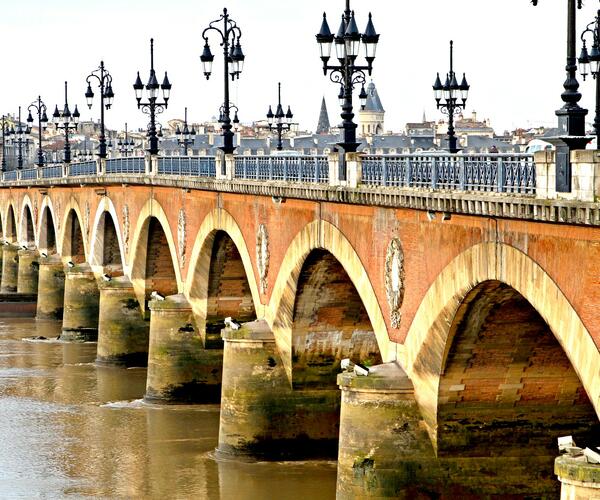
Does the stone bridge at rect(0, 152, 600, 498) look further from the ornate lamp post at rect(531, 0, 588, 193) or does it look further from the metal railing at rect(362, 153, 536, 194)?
the ornate lamp post at rect(531, 0, 588, 193)

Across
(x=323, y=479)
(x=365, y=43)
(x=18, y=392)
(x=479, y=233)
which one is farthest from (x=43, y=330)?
(x=479, y=233)

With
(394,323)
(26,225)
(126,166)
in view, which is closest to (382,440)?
(394,323)

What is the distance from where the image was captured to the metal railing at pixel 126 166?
48097mm

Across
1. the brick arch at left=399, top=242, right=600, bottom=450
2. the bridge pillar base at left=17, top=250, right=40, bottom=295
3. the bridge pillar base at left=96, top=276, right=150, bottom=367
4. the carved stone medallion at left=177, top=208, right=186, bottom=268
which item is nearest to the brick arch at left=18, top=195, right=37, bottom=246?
the bridge pillar base at left=17, top=250, right=40, bottom=295

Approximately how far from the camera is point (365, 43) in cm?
2473

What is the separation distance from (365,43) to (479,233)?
18.4 feet

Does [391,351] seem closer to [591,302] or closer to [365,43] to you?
[365,43]

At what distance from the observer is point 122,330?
149 feet

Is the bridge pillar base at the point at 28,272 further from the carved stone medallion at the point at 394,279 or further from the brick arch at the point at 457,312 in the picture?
the brick arch at the point at 457,312

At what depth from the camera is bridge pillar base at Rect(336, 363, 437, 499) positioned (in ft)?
74.9

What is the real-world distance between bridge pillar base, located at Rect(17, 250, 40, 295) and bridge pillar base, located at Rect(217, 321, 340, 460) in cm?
3746

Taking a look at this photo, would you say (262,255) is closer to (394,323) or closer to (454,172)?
(394,323)

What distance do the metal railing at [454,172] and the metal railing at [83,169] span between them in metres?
32.7

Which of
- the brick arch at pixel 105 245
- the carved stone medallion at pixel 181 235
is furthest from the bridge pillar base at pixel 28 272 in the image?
the carved stone medallion at pixel 181 235
